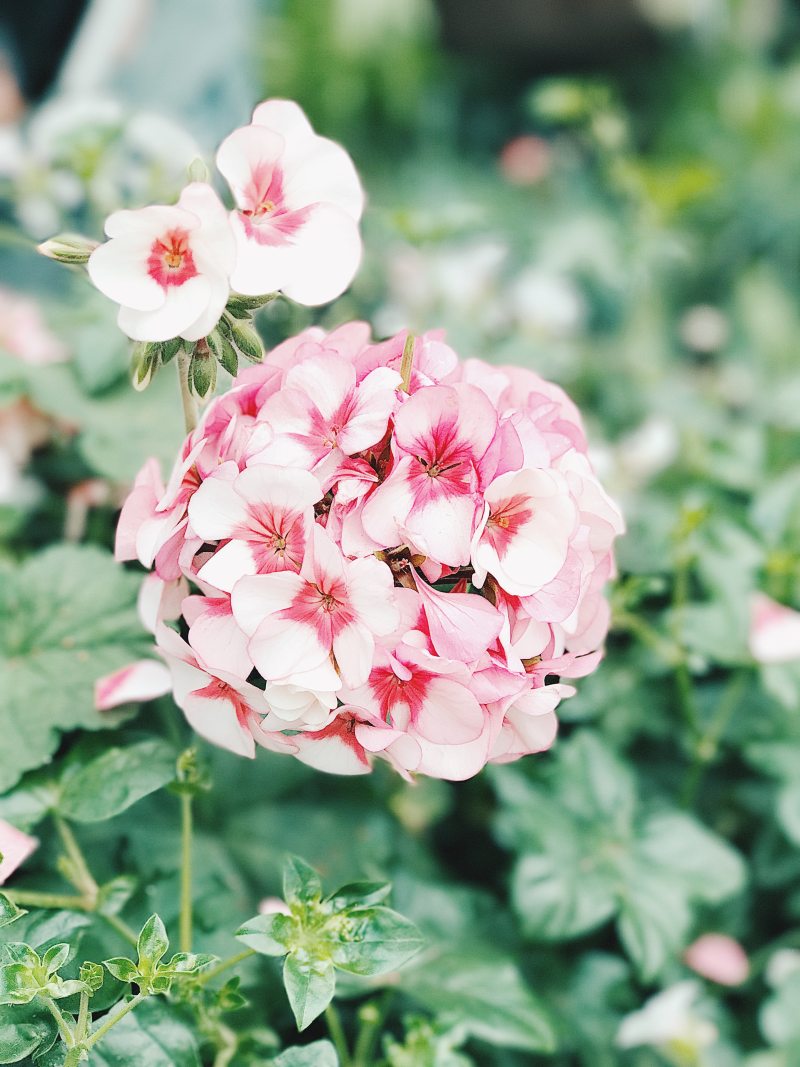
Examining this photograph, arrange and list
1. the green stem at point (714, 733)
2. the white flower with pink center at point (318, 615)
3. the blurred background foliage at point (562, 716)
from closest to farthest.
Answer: the white flower with pink center at point (318, 615)
the blurred background foliage at point (562, 716)
the green stem at point (714, 733)

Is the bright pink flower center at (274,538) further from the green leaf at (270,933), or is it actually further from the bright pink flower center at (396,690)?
the green leaf at (270,933)

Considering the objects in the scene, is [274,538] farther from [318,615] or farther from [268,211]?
[268,211]

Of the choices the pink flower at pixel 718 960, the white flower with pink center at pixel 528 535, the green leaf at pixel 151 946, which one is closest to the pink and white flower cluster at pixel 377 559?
the white flower with pink center at pixel 528 535

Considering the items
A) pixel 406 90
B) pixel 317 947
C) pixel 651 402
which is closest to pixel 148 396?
pixel 317 947

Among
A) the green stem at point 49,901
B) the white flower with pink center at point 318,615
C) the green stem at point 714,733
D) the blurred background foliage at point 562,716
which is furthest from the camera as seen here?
the green stem at point 714,733

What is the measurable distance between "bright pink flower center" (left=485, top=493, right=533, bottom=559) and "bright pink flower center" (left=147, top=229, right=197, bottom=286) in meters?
0.20

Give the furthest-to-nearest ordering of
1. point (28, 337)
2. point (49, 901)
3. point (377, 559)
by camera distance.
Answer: point (28, 337) → point (49, 901) → point (377, 559)

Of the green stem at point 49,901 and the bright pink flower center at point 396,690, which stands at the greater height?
the bright pink flower center at point 396,690

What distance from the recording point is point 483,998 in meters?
0.68

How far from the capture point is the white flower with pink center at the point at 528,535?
1.49 feet

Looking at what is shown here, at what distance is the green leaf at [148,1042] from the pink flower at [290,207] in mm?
424

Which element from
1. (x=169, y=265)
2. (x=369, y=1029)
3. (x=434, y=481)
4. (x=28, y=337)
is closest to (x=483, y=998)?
(x=369, y=1029)

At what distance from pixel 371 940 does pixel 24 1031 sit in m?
0.19

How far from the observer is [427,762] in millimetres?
471
